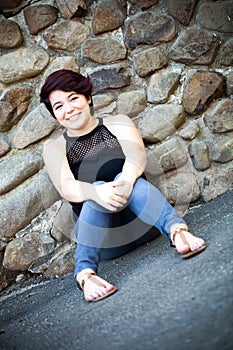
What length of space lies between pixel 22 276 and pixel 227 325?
1140 millimetres

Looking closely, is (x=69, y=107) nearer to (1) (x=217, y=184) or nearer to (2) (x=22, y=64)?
(2) (x=22, y=64)

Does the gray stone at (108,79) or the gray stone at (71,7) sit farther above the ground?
the gray stone at (71,7)

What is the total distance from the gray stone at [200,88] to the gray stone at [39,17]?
0.64 m

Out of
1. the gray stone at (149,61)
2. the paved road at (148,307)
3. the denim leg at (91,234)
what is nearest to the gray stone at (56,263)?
the paved road at (148,307)

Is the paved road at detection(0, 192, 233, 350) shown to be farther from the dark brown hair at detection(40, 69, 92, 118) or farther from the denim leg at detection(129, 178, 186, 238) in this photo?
the dark brown hair at detection(40, 69, 92, 118)

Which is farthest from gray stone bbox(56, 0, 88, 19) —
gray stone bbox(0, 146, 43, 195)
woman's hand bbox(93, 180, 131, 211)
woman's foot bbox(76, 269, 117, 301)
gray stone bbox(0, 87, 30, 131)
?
woman's foot bbox(76, 269, 117, 301)

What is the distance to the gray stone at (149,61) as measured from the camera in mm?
1695

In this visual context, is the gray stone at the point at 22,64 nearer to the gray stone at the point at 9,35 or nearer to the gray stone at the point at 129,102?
the gray stone at the point at 9,35

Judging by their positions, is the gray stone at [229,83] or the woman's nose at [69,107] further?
the gray stone at [229,83]

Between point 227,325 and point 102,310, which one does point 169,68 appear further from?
point 227,325

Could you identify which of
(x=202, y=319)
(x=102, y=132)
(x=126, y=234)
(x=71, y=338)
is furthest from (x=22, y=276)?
(x=202, y=319)

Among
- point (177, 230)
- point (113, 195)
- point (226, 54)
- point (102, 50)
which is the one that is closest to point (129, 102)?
point (102, 50)

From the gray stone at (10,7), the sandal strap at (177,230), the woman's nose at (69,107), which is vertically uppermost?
the gray stone at (10,7)

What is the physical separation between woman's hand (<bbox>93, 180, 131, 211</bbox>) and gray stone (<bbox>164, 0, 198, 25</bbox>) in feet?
2.74
